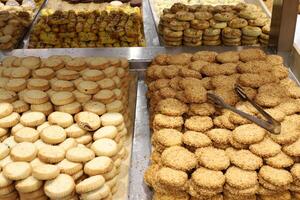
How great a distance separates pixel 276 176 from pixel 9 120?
1173mm

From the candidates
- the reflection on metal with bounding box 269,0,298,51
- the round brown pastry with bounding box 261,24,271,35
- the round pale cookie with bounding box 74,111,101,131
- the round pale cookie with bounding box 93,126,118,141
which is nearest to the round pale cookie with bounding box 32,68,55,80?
the round pale cookie with bounding box 74,111,101,131

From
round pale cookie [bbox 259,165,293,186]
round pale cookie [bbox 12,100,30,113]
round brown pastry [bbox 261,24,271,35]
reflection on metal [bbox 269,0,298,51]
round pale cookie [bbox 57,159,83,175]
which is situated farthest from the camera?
round brown pastry [bbox 261,24,271,35]

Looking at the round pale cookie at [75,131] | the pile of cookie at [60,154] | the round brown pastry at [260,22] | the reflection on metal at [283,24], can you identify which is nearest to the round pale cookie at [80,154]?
the pile of cookie at [60,154]

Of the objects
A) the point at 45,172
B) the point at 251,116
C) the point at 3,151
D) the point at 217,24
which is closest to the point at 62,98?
the point at 3,151

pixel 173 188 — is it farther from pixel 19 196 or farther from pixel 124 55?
pixel 124 55

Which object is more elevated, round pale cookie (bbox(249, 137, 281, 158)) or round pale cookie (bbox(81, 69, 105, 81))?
round pale cookie (bbox(81, 69, 105, 81))

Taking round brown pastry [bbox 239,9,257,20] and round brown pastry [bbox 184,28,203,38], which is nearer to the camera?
round brown pastry [bbox 184,28,203,38]

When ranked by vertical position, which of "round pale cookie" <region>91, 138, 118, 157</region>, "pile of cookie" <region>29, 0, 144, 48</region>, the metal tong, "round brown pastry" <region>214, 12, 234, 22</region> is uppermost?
the metal tong

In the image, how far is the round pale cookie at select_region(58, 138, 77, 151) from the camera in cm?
180

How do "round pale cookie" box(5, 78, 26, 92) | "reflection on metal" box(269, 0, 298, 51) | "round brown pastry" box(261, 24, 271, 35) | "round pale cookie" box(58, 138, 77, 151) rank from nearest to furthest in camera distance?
1. "round pale cookie" box(58, 138, 77, 151)
2. "round pale cookie" box(5, 78, 26, 92)
3. "reflection on metal" box(269, 0, 298, 51)
4. "round brown pastry" box(261, 24, 271, 35)

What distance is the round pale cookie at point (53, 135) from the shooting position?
5.98ft

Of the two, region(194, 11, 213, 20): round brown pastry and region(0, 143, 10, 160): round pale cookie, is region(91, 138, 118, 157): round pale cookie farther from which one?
region(194, 11, 213, 20): round brown pastry

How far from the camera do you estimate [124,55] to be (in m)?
2.74

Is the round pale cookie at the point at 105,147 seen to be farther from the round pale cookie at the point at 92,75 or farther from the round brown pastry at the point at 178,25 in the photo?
the round brown pastry at the point at 178,25
